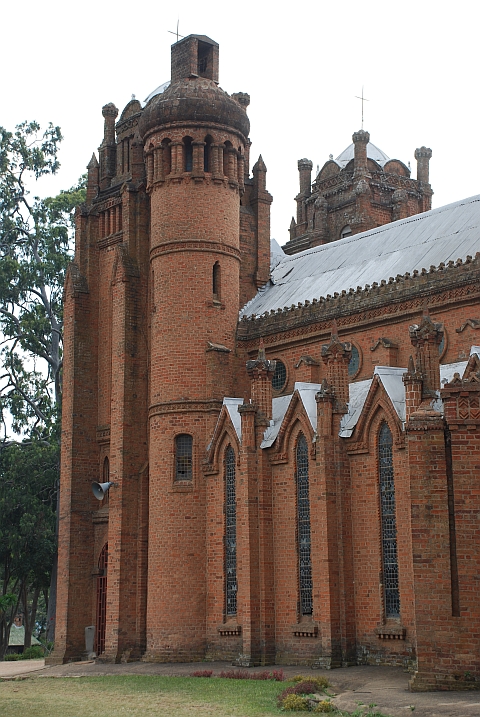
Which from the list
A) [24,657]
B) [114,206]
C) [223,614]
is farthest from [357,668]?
[24,657]

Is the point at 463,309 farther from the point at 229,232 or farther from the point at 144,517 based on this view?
the point at 144,517

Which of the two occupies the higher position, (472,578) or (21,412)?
(21,412)

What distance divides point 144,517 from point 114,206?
10.7 meters

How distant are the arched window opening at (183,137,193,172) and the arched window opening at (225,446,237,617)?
9015 millimetres

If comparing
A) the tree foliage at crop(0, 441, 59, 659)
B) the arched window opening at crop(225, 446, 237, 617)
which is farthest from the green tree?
the arched window opening at crop(225, 446, 237, 617)

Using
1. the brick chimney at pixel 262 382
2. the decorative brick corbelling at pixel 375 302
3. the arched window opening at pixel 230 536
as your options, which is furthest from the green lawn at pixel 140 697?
the decorative brick corbelling at pixel 375 302

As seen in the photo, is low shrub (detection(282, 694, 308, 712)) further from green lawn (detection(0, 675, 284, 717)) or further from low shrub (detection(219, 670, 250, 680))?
low shrub (detection(219, 670, 250, 680))

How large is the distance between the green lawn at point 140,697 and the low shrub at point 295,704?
21cm

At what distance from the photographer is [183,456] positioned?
31219mm

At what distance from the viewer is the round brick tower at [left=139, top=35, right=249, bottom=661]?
1185 inches

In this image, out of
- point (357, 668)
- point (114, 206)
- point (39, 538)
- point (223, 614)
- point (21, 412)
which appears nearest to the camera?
point (357, 668)

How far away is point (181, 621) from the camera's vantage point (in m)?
29.8

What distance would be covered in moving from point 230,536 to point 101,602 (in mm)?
6248

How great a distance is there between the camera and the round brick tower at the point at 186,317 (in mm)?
30094
